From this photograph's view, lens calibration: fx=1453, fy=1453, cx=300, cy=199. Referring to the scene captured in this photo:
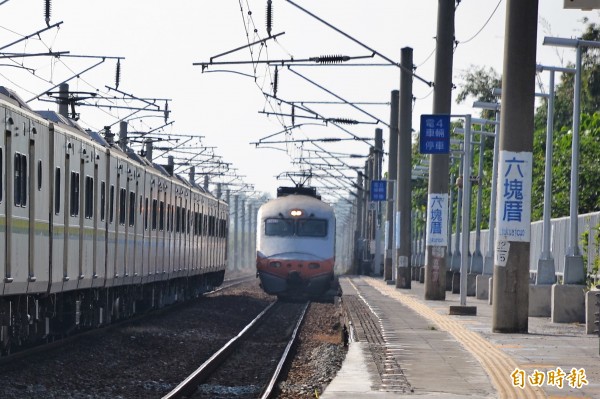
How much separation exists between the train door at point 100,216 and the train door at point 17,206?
5760mm

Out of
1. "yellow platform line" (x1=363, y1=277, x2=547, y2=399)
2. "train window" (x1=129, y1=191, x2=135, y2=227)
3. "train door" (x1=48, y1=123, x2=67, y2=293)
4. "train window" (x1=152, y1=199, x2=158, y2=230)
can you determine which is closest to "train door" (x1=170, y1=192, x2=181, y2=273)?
"train window" (x1=152, y1=199, x2=158, y2=230)

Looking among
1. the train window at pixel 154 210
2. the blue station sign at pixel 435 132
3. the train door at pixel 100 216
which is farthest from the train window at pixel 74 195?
the blue station sign at pixel 435 132

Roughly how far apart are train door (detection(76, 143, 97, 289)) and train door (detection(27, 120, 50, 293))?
283 cm

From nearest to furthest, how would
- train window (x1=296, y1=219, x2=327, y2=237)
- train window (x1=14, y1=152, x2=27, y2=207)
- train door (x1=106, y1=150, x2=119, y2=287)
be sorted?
train window (x1=14, y1=152, x2=27, y2=207)
train door (x1=106, y1=150, x2=119, y2=287)
train window (x1=296, y1=219, x2=327, y2=237)

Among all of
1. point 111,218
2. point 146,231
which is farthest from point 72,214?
point 146,231

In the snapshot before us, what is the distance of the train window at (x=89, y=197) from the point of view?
24.2 metres

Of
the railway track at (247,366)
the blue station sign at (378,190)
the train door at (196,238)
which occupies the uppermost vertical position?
the blue station sign at (378,190)

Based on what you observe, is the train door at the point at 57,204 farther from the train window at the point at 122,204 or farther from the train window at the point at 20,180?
the train window at the point at 122,204

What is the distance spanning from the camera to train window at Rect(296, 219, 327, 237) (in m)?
44.8

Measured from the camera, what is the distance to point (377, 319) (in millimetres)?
27766

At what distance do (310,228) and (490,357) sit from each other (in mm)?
26467

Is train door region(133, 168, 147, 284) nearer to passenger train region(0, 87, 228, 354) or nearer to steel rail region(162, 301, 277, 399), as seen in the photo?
passenger train region(0, 87, 228, 354)

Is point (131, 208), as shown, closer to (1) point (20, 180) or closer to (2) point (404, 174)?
(1) point (20, 180)

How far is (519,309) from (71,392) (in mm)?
8731
